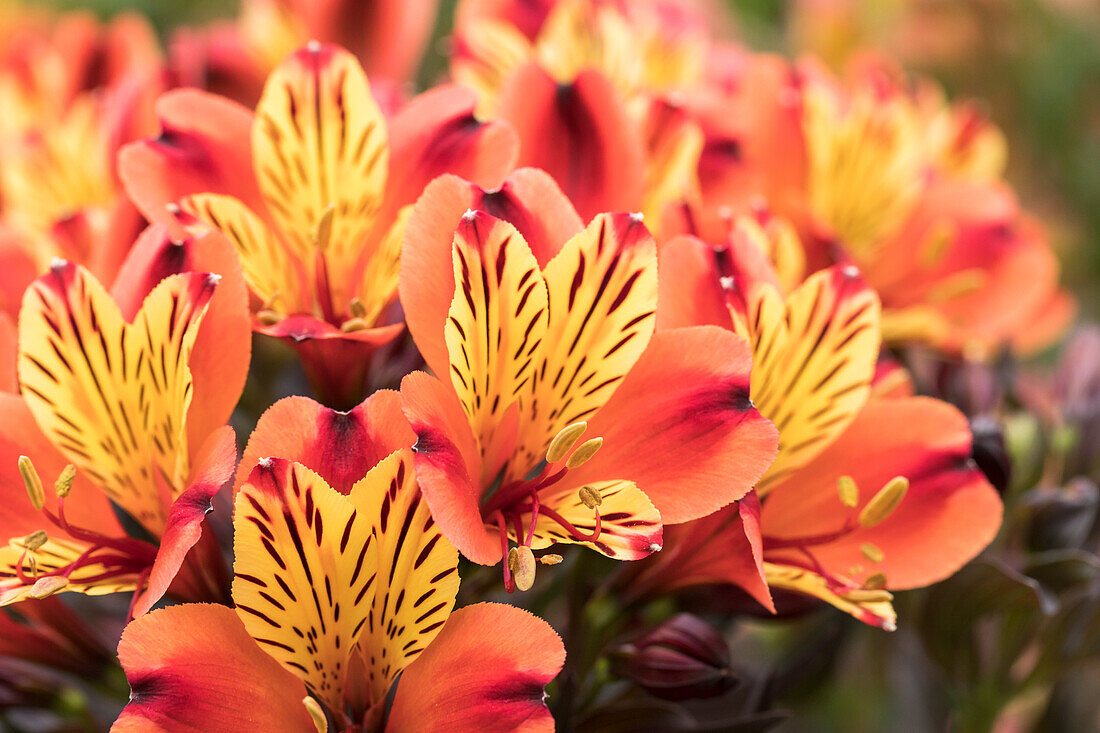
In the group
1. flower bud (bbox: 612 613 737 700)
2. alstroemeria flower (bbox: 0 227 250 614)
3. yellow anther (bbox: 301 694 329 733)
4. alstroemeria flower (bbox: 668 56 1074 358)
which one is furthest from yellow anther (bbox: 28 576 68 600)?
alstroemeria flower (bbox: 668 56 1074 358)

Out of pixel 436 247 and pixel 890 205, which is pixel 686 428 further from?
pixel 890 205

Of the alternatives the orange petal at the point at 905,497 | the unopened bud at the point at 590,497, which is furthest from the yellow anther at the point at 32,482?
the orange petal at the point at 905,497

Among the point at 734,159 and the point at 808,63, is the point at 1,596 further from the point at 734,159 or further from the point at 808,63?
the point at 808,63

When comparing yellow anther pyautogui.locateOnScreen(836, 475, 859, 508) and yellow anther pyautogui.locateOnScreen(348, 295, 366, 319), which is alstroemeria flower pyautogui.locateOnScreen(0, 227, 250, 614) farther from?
yellow anther pyautogui.locateOnScreen(836, 475, 859, 508)

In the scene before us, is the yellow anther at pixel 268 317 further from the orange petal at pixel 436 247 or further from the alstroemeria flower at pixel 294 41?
the alstroemeria flower at pixel 294 41

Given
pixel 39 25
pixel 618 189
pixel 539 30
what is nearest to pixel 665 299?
pixel 618 189
